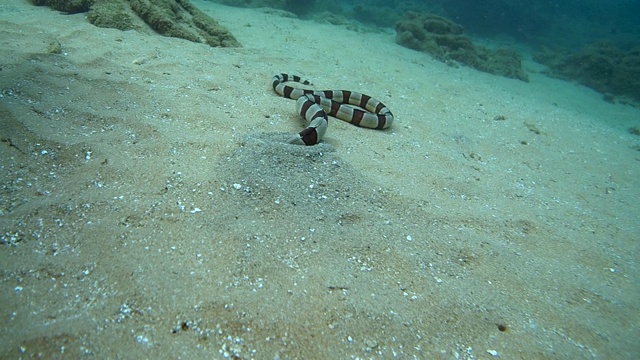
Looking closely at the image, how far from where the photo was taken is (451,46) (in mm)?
13406

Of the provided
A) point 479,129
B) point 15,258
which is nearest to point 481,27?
point 479,129

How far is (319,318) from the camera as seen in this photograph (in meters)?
2.02

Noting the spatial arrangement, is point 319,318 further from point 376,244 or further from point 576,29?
point 576,29

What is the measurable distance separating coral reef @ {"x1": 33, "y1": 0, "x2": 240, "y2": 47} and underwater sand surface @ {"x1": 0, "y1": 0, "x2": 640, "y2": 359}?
1.17 m

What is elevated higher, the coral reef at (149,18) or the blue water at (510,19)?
the blue water at (510,19)

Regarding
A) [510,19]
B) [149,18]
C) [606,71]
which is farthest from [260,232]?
[510,19]

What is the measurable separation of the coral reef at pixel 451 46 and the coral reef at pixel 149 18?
8.85 metres

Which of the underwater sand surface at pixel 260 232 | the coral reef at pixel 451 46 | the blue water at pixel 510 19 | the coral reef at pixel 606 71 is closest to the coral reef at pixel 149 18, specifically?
the underwater sand surface at pixel 260 232

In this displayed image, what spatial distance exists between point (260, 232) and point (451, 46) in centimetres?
1379

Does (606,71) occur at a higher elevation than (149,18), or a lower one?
higher

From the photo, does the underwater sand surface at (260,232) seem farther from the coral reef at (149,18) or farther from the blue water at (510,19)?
the blue water at (510,19)

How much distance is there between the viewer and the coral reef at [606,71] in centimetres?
1412

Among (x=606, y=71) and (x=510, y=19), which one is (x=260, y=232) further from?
(x=510, y=19)

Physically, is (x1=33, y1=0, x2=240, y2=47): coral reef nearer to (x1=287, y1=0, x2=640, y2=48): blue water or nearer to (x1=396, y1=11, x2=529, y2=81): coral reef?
(x1=396, y1=11, x2=529, y2=81): coral reef
